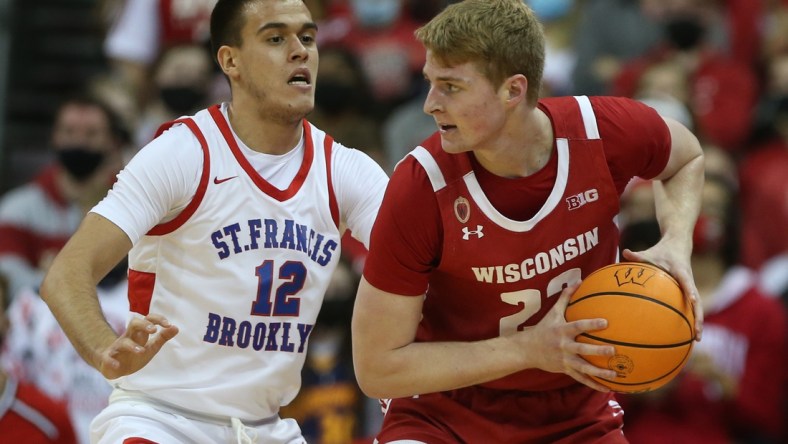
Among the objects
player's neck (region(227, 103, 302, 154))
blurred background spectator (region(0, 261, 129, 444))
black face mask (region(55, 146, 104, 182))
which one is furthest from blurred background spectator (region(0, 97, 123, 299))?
player's neck (region(227, 103, 302, 154))

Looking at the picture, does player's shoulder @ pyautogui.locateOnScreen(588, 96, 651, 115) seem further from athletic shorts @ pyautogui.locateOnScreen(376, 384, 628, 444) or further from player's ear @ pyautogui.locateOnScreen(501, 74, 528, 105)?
athletic shorts @ pyautogui.locateOnScreen(376, 384, 628, 444)

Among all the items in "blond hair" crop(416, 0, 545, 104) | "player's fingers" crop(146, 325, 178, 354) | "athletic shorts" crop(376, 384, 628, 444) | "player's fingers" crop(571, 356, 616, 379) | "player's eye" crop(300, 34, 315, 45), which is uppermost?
"player's eye" crop(300, 34, 315, 45)

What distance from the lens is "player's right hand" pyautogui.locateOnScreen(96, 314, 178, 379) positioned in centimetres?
469

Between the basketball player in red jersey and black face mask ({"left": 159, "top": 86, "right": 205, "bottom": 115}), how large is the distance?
18.8 ft

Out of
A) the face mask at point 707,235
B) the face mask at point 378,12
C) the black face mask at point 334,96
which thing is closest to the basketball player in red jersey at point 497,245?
the face mask at point 707,235

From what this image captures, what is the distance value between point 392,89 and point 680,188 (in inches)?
231

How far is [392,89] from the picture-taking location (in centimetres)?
1120

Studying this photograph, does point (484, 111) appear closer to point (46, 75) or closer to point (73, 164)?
point (73, 164)

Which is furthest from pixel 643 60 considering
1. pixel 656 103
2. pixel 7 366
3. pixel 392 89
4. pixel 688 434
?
pixel 7 366

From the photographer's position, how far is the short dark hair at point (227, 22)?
576 cm

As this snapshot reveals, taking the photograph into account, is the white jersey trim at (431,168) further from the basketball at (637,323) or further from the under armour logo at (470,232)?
the basketball at (637,323)

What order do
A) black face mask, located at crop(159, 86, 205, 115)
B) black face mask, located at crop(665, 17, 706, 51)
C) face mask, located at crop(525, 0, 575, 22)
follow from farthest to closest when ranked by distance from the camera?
face mask, located at crop(525, 0, 575, 22) → black face mask, located at crop(159, 86, 205, 115) → black face mask, located at crop(665, 17, 706, 51)

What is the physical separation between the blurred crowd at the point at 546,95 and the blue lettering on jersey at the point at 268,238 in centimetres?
213

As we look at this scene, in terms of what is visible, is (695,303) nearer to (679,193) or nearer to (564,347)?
(564,347)
